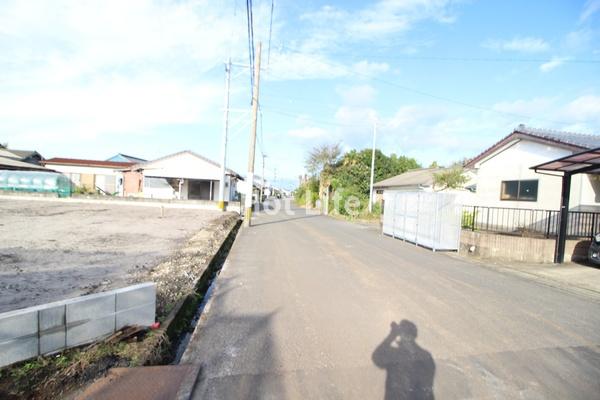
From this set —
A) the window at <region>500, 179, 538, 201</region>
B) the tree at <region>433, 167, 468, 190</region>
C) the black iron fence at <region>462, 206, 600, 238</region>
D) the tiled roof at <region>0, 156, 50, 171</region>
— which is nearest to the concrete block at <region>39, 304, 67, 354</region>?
the black iron fence at <region>462, 206, 600, 238</region>

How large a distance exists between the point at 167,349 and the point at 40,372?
44.7 inches

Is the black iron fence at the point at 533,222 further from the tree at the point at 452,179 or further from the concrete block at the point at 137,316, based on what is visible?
the concrete block at the point at 137,316

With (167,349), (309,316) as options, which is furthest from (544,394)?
(167,349)

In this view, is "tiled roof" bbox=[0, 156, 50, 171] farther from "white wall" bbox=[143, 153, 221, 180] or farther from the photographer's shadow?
the photographer's shadow

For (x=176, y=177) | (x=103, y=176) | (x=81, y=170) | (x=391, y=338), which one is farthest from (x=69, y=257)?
(x=81, y=170)

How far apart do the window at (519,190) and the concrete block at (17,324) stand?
51.3ft

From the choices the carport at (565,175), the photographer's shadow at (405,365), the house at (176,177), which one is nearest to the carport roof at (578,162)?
the carport at (565,175)

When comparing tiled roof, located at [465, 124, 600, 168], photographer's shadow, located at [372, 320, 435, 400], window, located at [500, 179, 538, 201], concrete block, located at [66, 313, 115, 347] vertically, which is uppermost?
tiled roof, located at [465, 124, 600, 168]

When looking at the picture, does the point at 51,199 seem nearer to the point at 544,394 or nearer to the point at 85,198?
the point at 85,198

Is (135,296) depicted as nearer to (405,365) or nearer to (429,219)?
(405,365)

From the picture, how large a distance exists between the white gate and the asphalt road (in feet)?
12.2

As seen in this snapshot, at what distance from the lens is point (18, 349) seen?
2.84 m

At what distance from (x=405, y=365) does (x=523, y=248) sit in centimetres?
835

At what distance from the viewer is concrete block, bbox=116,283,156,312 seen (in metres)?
3.53
